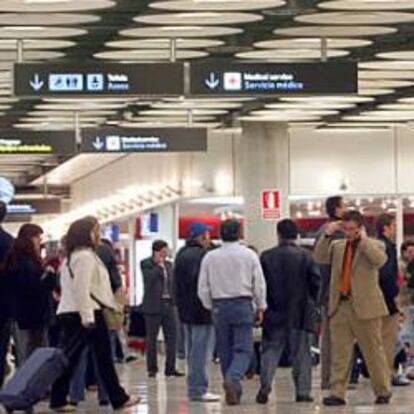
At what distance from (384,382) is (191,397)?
216 cm

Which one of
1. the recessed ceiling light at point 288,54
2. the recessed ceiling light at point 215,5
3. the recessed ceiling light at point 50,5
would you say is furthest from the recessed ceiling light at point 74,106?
the recessed ceiling light at point 50,5

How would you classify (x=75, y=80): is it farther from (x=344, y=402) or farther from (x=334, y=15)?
(x=344, y=402)

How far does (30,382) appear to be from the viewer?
15.7m

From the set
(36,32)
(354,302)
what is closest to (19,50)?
(36,32)

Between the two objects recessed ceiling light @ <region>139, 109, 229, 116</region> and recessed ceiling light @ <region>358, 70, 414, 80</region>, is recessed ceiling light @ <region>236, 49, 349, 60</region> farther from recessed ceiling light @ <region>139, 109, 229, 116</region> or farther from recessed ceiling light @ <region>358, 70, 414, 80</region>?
recessed ceiling light @ <region>139, 109, 229, 116</region>

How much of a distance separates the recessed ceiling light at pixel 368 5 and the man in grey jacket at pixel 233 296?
2.83 metres

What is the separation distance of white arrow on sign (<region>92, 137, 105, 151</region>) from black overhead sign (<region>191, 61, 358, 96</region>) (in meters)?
8.26

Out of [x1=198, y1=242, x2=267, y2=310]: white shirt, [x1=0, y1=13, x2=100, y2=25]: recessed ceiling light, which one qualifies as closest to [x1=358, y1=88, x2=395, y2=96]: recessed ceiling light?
[x1=0, y1=13, x2=100, y2=25]: recessed ceiling light

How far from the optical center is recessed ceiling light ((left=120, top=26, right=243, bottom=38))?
69.5ft

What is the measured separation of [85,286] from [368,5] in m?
5.00

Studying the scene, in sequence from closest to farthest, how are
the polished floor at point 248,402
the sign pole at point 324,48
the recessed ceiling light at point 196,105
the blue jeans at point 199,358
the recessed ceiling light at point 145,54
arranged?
the polished floor at point 248,402
the blue jeans at point 199,358
the sign pole at point 324,48
the recessed ceiling light at point 145,54
the recessed ceiling light at point 196,105

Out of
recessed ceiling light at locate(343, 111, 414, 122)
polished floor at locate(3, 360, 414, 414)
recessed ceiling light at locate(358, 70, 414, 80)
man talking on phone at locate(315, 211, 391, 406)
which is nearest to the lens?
man talking on phone at locate(315, 211, 391, 406)

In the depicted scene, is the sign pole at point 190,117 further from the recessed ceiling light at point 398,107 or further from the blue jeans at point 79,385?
the blue jeans at point 79,385

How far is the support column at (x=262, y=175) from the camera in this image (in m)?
33.1
